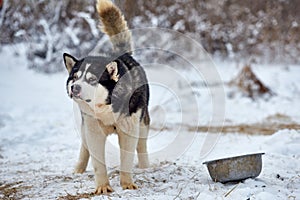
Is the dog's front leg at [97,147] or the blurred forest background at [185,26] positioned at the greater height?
the blurred forest background at [185,26]

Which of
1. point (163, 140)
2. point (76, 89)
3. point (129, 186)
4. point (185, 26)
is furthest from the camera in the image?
point (185, 26)

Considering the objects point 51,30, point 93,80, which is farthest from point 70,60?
point 51,30

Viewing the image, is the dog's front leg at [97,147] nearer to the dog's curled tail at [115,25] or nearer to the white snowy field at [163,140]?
the white snowy field at [163,140]

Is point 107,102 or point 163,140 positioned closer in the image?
point 107,102

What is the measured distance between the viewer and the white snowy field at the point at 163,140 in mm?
3082

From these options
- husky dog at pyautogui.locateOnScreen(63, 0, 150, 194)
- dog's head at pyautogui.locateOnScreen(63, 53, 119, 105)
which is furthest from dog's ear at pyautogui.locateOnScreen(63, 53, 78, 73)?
dog's head at pyautogui.locateOnScreen(63, 53, 119, 105)

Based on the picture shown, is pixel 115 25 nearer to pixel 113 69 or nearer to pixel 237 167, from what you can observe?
pixel 113 69

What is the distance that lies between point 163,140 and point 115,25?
218 cm

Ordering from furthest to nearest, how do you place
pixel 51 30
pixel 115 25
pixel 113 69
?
1. pixel 51 30
2. pixel 115 25
3. pixel 113 69

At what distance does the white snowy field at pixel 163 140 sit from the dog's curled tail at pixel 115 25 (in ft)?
4.02

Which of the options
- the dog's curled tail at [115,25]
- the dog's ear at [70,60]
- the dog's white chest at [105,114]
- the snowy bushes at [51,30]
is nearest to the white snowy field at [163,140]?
the snowy bushes at [51,30]

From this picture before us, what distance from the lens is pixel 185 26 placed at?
38.9ft

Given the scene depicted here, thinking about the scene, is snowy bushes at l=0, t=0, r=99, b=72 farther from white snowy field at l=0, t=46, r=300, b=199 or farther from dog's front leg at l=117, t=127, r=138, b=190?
dog's front leg at l=117, t=127, r=138, b=190

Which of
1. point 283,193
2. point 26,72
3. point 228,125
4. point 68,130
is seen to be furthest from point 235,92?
point 283,193
